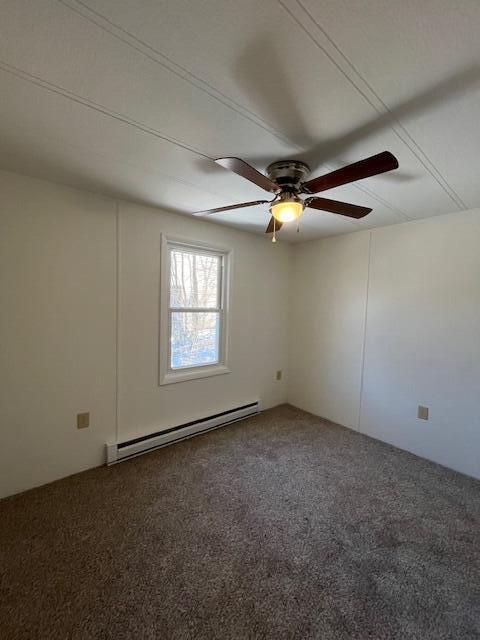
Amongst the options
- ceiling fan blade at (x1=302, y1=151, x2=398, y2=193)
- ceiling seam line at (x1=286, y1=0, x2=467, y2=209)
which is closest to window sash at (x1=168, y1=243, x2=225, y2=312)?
ceiling fan blade at (x1=302, y1=151, x2=398, y2=193)

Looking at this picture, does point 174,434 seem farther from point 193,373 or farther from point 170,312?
point 170,312

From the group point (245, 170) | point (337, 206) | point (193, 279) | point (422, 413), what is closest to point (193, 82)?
point (245, 170)

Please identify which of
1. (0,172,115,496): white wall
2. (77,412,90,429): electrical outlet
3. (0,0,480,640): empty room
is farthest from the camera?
(77,412,90,429): electrical outlet

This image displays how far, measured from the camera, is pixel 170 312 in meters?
2.75

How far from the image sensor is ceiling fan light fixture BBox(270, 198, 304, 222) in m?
1.59

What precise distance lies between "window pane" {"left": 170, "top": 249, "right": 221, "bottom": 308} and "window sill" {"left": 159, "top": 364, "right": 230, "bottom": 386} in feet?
2.20

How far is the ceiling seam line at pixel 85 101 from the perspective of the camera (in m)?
1.06

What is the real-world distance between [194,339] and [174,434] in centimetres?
95

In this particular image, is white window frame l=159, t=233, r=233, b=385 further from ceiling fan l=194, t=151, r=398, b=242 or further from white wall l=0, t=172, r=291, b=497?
ceiling fan l=194, t=151, r=398, b=242

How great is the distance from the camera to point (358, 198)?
84.5 inches

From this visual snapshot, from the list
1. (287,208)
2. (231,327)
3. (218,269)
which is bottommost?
(231,327)

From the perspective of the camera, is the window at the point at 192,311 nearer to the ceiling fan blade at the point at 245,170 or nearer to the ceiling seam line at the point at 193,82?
the ceiling fan blade at the point at 245,170

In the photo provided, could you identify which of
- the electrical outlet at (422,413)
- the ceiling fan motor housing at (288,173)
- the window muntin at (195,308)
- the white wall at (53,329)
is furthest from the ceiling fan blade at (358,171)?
the electrical outlet at (422,413)

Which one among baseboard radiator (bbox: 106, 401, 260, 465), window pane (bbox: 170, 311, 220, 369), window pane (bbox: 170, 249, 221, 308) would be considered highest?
window pane (bbox: 170, 249, 221, 308)
